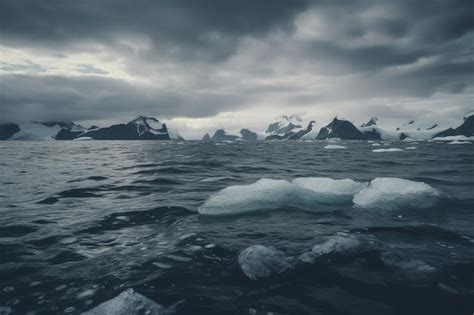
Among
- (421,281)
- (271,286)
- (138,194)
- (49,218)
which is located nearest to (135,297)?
(271,286)

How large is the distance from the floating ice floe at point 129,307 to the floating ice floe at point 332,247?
Answer: 9.15 ft

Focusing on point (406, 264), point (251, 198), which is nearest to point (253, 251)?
point (406, 264)

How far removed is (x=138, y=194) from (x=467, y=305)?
1113 centimetres

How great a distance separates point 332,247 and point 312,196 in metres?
4.64

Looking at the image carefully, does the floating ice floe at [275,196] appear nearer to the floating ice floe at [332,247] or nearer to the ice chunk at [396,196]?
the ice chunk at [396,196]

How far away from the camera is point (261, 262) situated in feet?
17.6

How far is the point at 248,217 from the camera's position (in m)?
8.74

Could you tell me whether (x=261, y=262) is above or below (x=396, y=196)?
below

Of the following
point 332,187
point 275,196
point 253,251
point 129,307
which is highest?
point 332,187

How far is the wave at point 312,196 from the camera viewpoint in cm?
930

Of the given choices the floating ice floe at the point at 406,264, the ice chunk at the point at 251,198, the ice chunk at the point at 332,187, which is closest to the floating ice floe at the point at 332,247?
the floating ice floe at the point at 406,264

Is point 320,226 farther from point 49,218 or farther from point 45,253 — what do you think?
point 49,218

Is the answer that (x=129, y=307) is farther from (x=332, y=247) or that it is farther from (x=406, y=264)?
(x=406, y=264)

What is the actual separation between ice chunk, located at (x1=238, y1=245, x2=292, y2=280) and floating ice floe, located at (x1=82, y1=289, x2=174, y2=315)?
1.57m
